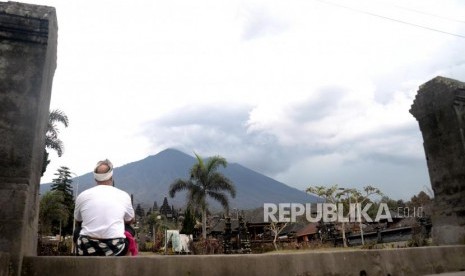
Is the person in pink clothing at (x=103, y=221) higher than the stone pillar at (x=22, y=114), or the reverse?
the stone pillar at (x=22, y=114)

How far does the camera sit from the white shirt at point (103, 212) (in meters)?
3.15

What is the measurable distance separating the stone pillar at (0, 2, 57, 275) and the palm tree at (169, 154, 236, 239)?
3206 cm

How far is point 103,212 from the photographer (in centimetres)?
320

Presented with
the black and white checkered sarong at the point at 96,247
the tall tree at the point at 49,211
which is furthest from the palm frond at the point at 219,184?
the black and white checkered sarong at the point at 96,247

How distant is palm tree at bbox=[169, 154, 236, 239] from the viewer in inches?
1391

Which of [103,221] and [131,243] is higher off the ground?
[103,221]

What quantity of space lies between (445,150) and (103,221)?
16.1ft

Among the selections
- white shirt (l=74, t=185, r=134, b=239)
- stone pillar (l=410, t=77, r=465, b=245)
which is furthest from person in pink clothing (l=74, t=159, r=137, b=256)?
stone pillar (l=410, t=77, r=465, b=245)

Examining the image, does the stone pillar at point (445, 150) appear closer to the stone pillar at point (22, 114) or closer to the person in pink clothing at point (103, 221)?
the person in pink clothing at point (103, 221)

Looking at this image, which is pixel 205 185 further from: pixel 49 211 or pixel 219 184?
pixel 49 211

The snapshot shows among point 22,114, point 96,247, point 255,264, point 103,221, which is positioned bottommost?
point 255,264

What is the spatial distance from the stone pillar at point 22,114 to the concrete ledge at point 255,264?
0.34m

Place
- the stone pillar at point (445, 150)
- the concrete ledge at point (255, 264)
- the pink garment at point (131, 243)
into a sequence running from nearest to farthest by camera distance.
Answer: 1. the concrete ledge at point (255, 264)
2. the pink garment at point (131, 243)
3. the stone pillar at point (445, 150)

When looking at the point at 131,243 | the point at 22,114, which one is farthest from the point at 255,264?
the point at 22,114
